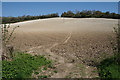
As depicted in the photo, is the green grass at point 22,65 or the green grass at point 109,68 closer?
the green grass at point 109,68

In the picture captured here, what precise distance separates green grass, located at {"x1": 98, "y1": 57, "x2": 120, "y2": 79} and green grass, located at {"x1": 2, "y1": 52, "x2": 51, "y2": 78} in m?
1.85

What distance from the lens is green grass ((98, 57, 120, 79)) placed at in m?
4.35

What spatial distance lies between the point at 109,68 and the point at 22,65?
281 centimetres

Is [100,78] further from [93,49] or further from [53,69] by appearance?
[93,49]

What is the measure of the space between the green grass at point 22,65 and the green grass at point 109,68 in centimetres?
185

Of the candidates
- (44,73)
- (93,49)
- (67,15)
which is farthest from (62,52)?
(67,15)

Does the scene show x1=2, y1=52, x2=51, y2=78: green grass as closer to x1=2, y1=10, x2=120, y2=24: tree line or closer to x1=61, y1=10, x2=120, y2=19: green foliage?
x1=2, y1=10, x2=120, y2=24: tree line

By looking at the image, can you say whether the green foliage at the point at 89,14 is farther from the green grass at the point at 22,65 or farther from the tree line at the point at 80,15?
the green grass at the point at 22,65

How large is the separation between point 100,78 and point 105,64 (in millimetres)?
713

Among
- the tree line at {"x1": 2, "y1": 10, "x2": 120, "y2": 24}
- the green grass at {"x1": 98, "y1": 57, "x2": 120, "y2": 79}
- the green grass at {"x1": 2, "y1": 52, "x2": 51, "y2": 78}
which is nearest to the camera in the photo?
the green grass at {"x1": 98, "y1": 57, "x2": 120, "y2": 79}

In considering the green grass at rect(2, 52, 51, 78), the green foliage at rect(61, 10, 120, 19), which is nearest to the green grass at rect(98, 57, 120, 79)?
the green grass at rect(2, 52, 51, 78)

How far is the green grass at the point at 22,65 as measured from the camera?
4575 millimetres

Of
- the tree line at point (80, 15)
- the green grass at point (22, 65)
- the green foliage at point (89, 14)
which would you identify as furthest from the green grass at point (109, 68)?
the green foliage at point (89, 14)

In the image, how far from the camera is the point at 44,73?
15.7 feet
